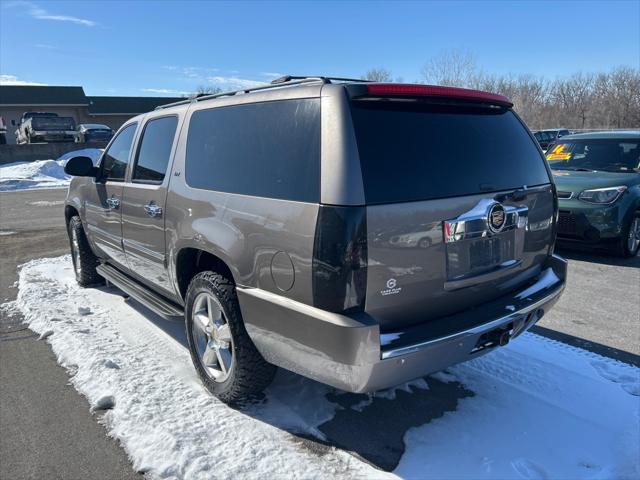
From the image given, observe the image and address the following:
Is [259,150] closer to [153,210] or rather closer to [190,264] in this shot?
[190,264]

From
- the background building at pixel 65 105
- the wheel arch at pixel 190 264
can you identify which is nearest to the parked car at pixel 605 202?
the wheel arch at pixel 190 264

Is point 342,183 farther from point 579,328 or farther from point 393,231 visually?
point 579,328

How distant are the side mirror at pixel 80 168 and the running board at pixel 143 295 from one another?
969 mm

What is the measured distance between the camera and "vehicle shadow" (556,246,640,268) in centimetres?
682

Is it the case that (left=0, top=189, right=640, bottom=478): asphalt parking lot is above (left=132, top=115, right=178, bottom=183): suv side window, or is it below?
below

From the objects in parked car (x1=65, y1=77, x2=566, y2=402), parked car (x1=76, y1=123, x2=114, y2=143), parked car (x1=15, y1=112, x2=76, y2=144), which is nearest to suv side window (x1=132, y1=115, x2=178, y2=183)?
parked car (x1=65, y1=77, x2=566, y2=402)

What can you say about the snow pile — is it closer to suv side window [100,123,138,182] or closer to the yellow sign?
suv side window [100,123,138,182]

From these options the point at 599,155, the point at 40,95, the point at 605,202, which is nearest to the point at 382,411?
the point at 605,202

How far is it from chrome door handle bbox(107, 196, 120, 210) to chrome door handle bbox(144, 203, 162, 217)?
0.70 metres

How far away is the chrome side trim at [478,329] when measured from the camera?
237cm

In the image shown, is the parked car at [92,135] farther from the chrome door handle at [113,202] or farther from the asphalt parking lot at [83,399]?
the chrome door handle at [113,202]

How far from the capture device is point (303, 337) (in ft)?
8.17

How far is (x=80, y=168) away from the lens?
4957 millimetres

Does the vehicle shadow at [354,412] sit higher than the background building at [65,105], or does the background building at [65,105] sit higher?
the background building at [65,105]
